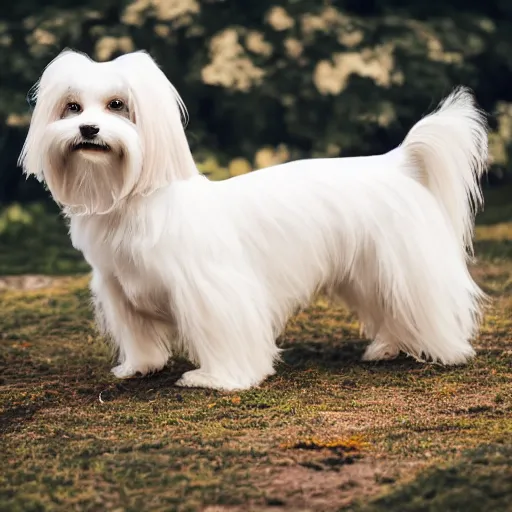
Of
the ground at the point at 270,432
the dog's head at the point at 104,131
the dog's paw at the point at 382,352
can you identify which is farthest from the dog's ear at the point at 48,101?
the dog's paw at the point at 382,352

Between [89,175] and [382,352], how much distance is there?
1.74 meters

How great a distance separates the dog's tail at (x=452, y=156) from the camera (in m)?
4.58

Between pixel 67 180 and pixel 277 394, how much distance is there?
49.5 inches

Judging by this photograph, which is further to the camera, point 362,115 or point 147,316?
point 362,115

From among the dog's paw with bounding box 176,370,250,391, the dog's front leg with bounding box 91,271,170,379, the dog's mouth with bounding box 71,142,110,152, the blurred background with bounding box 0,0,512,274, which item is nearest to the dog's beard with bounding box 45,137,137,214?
the dog's mouth with bounding box 71,142,110,152

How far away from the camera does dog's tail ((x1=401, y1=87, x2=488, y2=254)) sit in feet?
15.0

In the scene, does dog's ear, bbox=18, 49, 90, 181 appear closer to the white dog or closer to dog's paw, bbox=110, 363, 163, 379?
the white dog

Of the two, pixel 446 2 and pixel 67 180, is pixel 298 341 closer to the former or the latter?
pixel 67 180

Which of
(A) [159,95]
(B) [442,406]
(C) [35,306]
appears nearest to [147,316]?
(A) [159,95]

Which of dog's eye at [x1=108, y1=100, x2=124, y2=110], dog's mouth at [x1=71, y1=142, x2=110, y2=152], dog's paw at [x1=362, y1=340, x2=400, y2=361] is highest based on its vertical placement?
dog's eye at [x1=108, y1=100, x2=124, y2=110]

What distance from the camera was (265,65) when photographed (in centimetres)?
927

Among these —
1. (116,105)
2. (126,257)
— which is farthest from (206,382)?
(116,105)

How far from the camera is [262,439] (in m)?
3.41

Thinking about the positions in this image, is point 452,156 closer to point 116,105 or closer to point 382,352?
point 382,352
